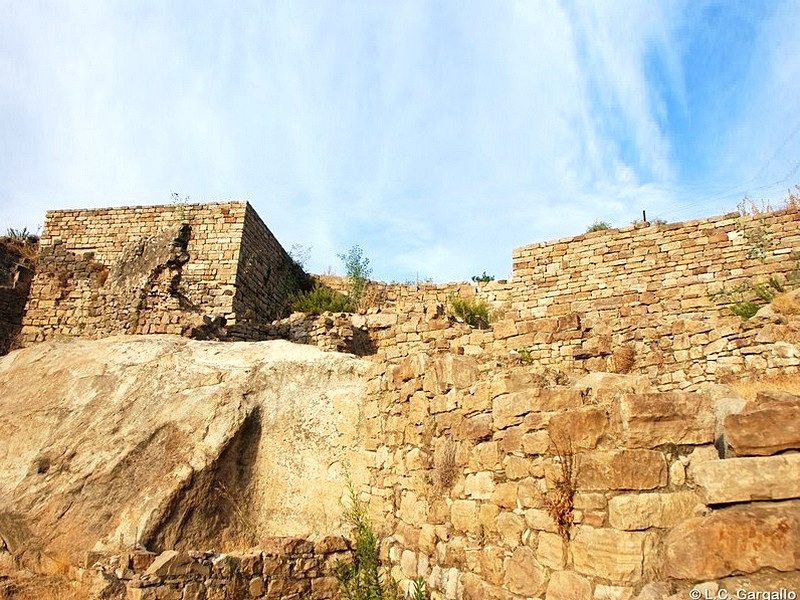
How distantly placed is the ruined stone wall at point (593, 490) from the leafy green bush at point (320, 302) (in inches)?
484

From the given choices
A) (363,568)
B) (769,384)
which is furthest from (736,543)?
(769,384)

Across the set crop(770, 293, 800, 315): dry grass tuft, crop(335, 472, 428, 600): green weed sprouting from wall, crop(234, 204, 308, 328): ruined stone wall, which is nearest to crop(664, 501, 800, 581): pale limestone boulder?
crop(335, 472, 428, 600): green weed sprouting from wall

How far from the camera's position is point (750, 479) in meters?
3.12

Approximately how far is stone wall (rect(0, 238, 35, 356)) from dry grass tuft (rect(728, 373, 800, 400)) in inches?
650

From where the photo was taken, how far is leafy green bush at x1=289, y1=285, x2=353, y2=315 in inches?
700

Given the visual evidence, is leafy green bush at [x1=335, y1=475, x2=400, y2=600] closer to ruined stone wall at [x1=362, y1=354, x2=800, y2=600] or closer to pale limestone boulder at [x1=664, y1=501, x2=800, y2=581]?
ruined stone wall at [x1=362, y1=354, x2=800, y2=600]

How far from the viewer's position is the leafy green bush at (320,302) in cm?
1778

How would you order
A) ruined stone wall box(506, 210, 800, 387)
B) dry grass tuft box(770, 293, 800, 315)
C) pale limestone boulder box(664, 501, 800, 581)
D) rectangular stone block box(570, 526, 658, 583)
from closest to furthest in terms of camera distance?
pale limestone boulder box(664, 501, 800, 581)
rectangular stone block box(570, 526, 658, 583)
dry grass tuft box(770, 293, 800, 315)
ruined stone wall box(506, 210, 800, 387)

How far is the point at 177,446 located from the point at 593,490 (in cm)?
481

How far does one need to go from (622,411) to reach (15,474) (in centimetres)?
651

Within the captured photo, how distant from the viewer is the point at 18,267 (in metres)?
17.5

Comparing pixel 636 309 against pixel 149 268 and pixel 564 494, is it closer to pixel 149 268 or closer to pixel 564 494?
pixel 564 494

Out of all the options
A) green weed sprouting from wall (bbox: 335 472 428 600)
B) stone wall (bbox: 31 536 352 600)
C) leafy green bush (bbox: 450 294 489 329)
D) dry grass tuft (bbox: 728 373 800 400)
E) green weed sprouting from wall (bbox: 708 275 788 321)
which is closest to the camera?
stone wall (bbox: 31 536 352 600)

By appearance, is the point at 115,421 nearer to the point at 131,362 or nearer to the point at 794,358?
the point at 131,362
